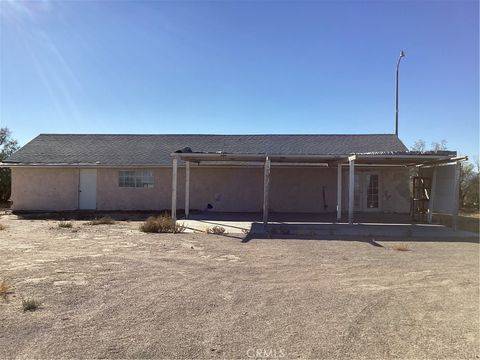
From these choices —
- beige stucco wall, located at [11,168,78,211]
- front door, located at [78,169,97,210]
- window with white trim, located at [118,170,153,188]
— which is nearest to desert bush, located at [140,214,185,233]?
window with white trim, located at [118,170,153,188]

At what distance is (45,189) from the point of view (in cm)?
2298

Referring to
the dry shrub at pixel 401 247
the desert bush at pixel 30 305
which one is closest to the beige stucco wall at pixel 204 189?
the dry shrub at pixel 401 247

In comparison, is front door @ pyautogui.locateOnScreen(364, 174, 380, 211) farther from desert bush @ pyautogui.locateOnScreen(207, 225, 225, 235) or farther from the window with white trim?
the window with white trim

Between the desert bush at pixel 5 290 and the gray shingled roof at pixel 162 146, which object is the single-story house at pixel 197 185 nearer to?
the gray shingled roof at pixel 162 146

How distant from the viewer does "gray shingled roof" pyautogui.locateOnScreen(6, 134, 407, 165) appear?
23.1 metres

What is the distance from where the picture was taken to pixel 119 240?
12.8 metres

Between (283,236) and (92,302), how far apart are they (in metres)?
8.76

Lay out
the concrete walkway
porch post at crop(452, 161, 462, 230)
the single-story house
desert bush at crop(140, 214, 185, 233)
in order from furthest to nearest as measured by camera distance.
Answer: the single-story house, porch post at crop(452, 161, 462, 230), desert bush at crop(140, 214, 185, 233), the concrete walkway

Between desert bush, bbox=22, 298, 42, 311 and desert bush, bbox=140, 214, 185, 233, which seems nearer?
desert bush, bbox=22, 298, 42, 311

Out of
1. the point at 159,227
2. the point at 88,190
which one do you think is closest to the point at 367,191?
the point at 159,227

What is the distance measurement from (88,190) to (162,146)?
15.3 ft

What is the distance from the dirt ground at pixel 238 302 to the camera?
4.77 m

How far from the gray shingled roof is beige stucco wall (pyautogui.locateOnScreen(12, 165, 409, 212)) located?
82cm

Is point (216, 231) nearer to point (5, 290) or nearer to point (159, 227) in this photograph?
point (159, 227)
